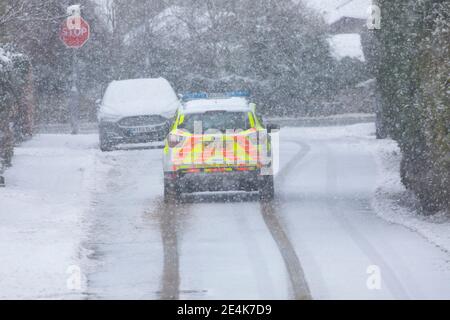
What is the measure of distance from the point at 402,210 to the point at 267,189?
7.10 ft

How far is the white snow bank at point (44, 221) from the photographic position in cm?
1184

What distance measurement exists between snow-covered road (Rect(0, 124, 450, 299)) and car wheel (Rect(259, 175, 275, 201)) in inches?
5.9

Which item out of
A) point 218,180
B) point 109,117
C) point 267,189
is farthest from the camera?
point 109,117

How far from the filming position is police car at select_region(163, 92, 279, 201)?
18094 millimetres

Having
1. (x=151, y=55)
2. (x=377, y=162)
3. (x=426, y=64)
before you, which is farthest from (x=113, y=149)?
(x=151, y=55)

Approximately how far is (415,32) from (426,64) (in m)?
0.82

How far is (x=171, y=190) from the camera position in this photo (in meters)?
18.4

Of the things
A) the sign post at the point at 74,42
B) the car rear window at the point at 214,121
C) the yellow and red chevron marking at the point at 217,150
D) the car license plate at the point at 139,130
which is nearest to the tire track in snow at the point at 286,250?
the yellow and red chevron marking at the point at 217,150

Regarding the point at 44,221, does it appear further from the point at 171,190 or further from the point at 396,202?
the point at 396,202

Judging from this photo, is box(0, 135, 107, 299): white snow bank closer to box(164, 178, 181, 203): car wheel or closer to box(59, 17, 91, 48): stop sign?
box(164, 178, 181, 203): car wheel

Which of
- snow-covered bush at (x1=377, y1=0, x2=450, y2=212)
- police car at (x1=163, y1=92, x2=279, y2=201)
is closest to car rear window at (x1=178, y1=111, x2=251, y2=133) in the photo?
police car at (x1=163, y1=92, x2=279, y2=201)

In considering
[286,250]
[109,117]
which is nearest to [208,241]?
[286,250]

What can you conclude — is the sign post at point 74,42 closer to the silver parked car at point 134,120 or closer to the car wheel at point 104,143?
the silver parked car at point 134,120

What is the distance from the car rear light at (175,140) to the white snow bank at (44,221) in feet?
5.28
